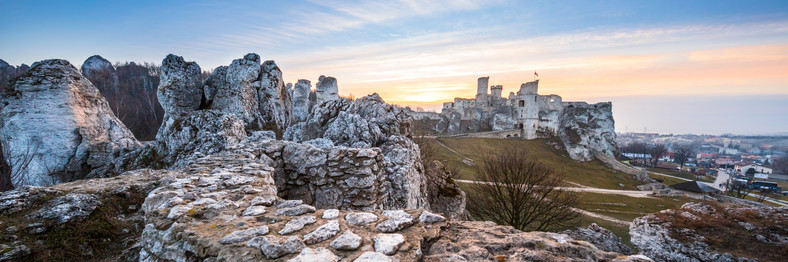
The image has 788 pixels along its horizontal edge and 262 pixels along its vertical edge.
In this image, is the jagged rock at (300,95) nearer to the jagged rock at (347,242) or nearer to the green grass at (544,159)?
the green grass at (544,159)

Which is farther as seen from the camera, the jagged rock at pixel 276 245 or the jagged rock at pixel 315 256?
the jagged rock at pixel 276 245

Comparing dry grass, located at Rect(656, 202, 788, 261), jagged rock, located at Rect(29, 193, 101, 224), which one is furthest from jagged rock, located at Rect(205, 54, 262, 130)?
dry grass, located at Rect(656, 202, 788, 261)

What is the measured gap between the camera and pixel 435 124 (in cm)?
7231

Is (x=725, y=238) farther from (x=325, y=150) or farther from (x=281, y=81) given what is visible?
(x=281, y=81)

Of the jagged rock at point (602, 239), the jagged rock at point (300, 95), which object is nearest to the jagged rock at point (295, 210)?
the jagged rock at point (602, 239)

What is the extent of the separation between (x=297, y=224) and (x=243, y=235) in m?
0.67

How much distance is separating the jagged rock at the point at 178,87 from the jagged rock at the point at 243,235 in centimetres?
2169

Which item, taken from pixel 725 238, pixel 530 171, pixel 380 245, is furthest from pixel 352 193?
pixel 530 171

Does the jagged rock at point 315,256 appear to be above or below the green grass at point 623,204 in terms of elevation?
above

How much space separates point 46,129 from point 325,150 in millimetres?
16022

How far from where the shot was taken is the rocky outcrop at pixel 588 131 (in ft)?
185

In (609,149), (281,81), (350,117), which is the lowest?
(609,149)

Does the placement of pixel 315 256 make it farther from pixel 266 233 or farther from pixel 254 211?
pixel 254 211

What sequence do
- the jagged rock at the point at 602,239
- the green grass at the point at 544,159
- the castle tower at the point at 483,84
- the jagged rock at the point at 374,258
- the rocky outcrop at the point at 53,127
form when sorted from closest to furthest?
the jagged rock at the point at 374,258 < the jagged rock at the point at 602,239 < the rocky outcrop at the point at 53,127 < the green grass at the point at 544,159 < the castle tower at the point at 483,84
